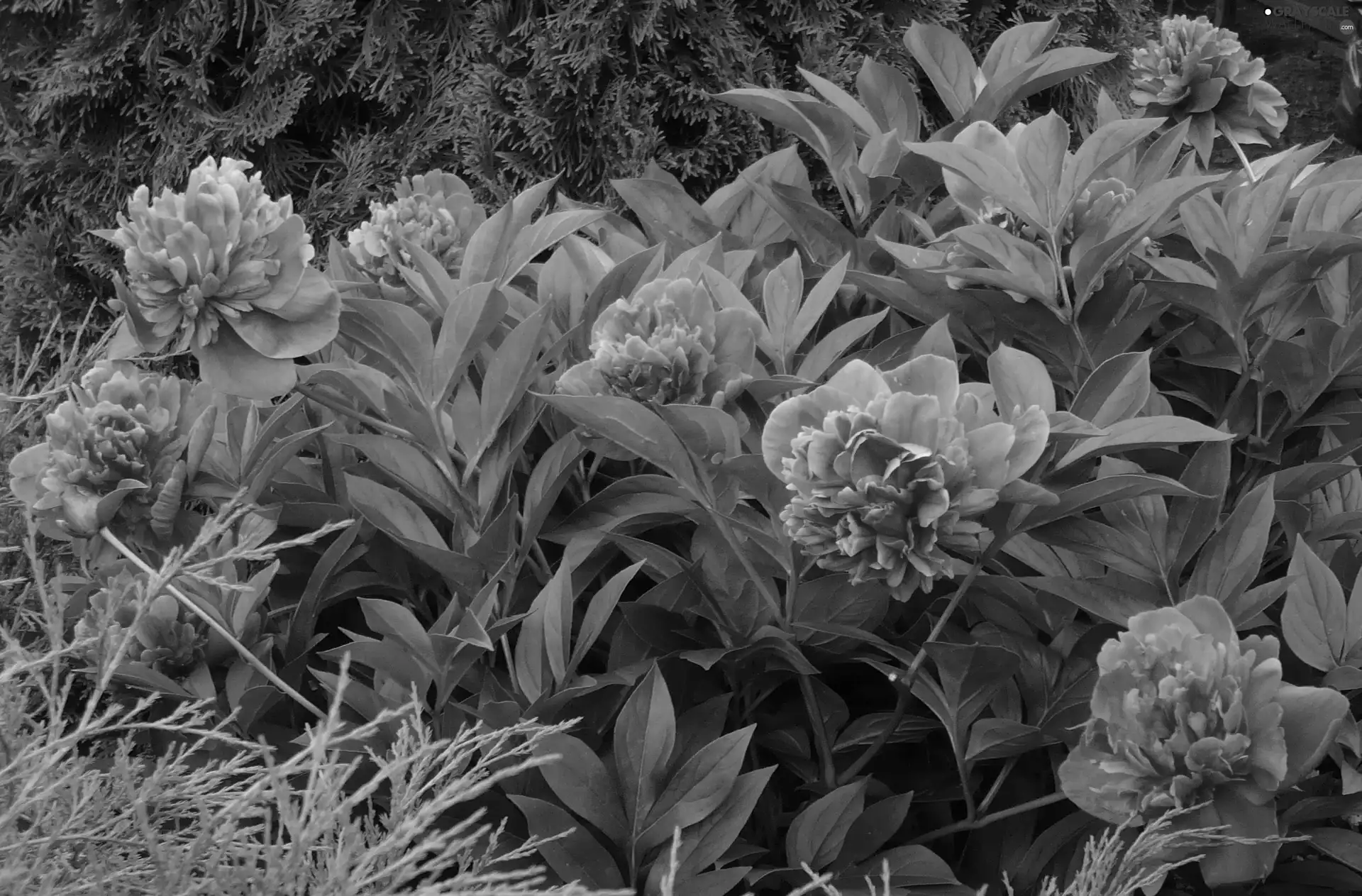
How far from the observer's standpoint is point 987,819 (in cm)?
108

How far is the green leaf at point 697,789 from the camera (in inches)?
39.9

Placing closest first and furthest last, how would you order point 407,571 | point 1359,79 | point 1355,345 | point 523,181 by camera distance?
point 1355,345
point 407,571
point 523,181
point 1359,79

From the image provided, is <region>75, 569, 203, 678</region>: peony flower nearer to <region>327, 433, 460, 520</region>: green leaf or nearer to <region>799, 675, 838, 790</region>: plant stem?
<region>327, 433, 460, 520</region>: green leaf

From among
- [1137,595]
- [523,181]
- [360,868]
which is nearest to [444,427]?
[360,868]

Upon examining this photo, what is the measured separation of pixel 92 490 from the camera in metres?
1.08

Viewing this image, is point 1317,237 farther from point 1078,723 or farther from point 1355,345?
point 1078,723

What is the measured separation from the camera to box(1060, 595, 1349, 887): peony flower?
87cm

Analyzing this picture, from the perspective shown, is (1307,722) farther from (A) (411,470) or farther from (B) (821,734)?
(A) (411,470)

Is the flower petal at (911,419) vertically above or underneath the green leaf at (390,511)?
above

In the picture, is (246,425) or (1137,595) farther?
(246,425)

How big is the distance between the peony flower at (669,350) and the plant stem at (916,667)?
253 mm

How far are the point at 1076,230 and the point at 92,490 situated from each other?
100 cm

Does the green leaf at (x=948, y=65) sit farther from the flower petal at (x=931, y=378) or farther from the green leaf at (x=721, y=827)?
the green leaf at (x=721, y=827)

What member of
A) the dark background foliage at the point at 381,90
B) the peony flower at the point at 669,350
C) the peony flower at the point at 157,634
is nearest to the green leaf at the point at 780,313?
the peony flower at the point at 669,350
